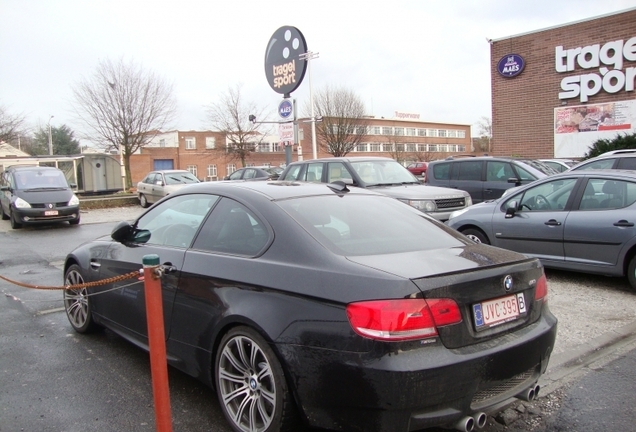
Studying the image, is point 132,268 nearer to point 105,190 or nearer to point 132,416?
point 132,416

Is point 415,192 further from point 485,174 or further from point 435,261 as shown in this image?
point 435,261

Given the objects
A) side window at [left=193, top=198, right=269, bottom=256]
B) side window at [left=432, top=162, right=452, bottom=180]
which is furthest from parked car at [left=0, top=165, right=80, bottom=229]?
side window at [left=193, top=198, right=269, bottom=256]

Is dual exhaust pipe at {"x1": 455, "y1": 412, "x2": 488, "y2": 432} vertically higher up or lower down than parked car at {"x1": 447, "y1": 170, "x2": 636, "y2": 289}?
lower down

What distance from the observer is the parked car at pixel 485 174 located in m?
12.2

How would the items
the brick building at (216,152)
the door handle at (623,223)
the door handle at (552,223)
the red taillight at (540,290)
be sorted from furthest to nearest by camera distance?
the brick building at (216,152), the door handle at (552,223), the door handle at (623,223), the red taillight at (540,290)

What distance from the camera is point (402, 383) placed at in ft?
7.92

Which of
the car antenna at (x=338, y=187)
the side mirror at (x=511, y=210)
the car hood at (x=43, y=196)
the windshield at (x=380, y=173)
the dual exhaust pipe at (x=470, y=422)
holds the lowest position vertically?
the dual exhaust pipe at (x=470, y=422)

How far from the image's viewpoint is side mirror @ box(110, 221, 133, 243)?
13.9 feet

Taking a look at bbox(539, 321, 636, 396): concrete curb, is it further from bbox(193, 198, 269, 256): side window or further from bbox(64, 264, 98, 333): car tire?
bbox(64, 264, 98, 333): car tire

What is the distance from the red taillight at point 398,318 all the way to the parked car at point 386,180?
7.26 meters

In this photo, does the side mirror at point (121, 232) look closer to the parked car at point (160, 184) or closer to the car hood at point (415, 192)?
the car hood at point (415, 192)

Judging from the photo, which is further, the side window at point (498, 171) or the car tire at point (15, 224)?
the car tire at point (15, 224)

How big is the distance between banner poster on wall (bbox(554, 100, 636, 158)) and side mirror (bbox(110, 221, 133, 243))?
788 inches

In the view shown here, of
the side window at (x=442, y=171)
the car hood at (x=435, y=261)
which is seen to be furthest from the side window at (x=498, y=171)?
the car hood at (x=435, y=261)
